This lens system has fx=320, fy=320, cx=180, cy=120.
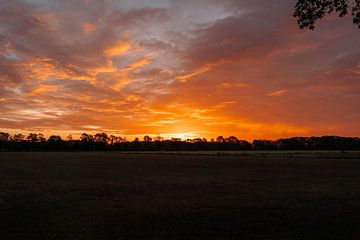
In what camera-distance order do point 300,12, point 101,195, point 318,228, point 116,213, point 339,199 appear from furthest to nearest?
point 101,195 < point 339,199 < point 116,213 < point 300,12 < point 318,228

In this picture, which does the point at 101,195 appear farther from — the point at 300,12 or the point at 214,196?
the point at 300,12

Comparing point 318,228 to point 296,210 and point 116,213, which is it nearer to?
point 296,210

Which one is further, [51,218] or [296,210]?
[296,210]

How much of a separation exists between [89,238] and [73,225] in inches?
85.9

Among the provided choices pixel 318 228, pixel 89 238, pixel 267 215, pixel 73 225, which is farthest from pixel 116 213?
pixel 318 228

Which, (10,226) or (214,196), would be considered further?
(214,196)

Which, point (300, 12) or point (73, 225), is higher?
point (300, 12)

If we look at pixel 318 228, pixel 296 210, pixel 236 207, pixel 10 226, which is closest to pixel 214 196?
pixel 236 207

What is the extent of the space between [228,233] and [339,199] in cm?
1196

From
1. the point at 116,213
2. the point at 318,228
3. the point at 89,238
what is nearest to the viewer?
the point at 89,238

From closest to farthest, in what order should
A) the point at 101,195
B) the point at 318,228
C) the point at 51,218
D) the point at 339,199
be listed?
the point at 318,228, the point at 51,218, the point at 339,199, the point at 101,195

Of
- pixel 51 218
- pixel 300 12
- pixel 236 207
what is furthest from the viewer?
pixel 236 207

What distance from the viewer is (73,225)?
13.0 meters

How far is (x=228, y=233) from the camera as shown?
11.6 metres
